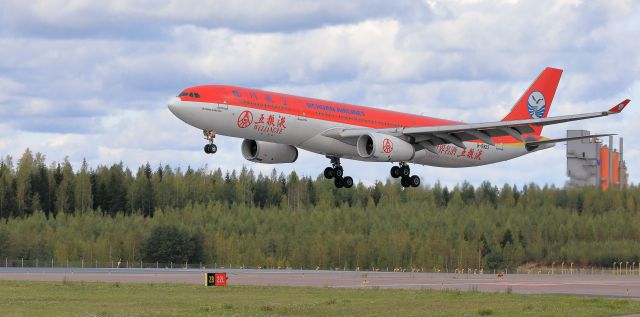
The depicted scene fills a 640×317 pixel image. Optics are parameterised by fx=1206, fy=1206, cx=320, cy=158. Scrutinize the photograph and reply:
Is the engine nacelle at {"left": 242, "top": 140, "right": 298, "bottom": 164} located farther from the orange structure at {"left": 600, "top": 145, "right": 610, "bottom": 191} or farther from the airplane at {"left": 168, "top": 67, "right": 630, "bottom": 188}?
the orange structure at {"left": 600, "top": 145, "right": 610, "bottom": 191}

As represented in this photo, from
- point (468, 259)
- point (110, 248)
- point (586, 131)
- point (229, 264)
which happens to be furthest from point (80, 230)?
point (586, 131)

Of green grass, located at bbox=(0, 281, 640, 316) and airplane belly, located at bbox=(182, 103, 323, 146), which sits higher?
airplane belly, located at bbox=(182, 103, 323, 146)

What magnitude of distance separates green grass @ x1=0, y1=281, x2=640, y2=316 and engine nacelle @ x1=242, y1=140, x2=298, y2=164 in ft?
27.6

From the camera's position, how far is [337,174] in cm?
7669

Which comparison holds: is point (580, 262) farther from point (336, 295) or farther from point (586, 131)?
point (336, 295)

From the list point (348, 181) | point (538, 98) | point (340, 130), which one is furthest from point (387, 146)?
point (538, 98)

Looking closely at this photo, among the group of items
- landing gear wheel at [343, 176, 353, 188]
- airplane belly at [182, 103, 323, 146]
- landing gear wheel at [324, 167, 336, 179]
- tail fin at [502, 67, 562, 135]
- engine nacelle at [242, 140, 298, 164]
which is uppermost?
tail fin at [502, 67, 562, 135]

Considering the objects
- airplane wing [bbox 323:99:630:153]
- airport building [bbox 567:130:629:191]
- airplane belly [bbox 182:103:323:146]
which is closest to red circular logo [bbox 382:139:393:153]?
airplane wing [bbox 323:99:630:153]

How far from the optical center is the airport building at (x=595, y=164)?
14700 cm

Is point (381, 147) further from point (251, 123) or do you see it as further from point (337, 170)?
point (251, 123)

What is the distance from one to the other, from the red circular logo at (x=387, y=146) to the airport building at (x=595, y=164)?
73.7m

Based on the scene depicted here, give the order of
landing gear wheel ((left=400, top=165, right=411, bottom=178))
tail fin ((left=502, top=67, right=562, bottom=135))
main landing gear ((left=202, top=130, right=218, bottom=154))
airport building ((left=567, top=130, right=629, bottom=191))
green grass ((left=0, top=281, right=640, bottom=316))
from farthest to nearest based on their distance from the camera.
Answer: airport building ((left=567, top=130, right=629, bottom=191)) → tail fin ((left=502, top=67, right=562, bottom=135)) → landing gear wheel ((left=400, top=165, right=411, bottom=178)) → main landing gear ((left=202, top=130, right=218, bottom=154)) → green grass ((left=0, top=281, right=640, bottom=316))

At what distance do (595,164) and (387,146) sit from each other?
8658cm

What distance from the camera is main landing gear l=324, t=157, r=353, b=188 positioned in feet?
251
